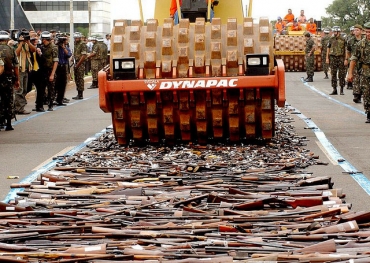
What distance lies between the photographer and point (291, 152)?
12.7m

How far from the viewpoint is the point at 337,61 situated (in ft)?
93.2

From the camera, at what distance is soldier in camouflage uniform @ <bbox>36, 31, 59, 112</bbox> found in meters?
23.1

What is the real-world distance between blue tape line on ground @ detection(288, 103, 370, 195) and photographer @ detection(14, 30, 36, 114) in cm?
763

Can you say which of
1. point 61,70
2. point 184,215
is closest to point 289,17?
point 61,70

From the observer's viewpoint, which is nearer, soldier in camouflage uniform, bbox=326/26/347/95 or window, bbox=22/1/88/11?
soldier in camouflage uniform, bbox=326/26/347/95

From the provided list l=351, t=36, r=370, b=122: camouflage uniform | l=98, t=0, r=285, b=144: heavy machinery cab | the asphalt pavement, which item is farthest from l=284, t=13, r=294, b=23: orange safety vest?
l=98, t=0, r=285, b=144: heavy machinery cab

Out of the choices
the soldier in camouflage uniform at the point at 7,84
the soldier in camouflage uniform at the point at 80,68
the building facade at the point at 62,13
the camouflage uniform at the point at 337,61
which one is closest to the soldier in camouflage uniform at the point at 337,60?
the camouflage uniform at the point at 337,61

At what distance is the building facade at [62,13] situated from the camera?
10647cm

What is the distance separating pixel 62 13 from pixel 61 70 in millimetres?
84120

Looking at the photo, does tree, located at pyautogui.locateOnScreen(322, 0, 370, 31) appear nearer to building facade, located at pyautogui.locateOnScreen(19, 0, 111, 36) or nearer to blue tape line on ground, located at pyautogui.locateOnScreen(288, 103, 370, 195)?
building facade, located at pyautogui.locateOnScreen(19, 0, 111, 36)

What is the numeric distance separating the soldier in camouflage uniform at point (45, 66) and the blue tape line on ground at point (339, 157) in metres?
7.95

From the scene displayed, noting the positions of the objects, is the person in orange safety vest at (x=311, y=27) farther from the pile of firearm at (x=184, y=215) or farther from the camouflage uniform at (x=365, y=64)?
the pile of firearm at (x=184, y=215)

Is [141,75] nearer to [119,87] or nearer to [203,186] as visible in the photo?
[119,87]

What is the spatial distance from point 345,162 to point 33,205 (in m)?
4.97
